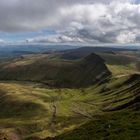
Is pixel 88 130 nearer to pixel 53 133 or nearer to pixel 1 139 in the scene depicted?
pixel 1 139

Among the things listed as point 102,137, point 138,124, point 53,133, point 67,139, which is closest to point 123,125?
point 138,124

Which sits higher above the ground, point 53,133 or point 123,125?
point 123,125

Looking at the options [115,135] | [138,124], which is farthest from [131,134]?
[138,124]

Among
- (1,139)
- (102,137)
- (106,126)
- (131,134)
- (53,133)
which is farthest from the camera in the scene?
(53,133)

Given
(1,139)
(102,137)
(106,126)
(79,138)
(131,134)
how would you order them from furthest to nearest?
(1,139)
(106,126)
(79,138)
(102,137)
(131,134)

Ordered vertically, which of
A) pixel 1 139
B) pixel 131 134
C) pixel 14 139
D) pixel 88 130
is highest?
pixel 131 134

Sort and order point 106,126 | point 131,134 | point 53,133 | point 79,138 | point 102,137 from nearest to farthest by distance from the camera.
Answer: point 131,134 → point 102,137 → point 79,138 → point 106,126 → point 53,133

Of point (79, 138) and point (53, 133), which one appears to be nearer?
point (79, 138)

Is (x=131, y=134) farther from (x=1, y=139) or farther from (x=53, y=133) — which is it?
(x=53, y=133)

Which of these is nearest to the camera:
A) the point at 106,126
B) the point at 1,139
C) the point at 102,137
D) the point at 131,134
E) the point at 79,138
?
the point at 131,134
